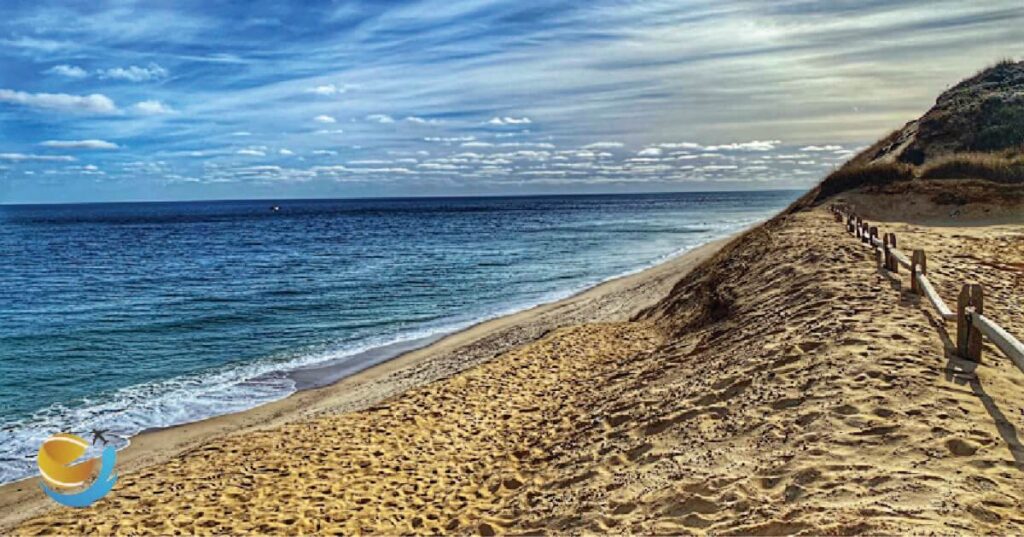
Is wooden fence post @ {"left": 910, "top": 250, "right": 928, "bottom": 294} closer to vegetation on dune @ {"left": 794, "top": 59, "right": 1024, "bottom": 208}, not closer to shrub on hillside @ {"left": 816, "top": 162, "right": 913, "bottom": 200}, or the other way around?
vegetation on dune @ {"left": 794, "top": 59, "right": 1024, "bottom": 208}

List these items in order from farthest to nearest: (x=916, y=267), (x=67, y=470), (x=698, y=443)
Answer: (x=916, y=267)
(x=698, y=443)
(x=67, y=470)

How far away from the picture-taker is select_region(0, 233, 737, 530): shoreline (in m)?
11.8

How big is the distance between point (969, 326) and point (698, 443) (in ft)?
11.7

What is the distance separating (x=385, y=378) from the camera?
54.4ft

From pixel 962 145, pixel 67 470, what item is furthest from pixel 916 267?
pixel 962 145

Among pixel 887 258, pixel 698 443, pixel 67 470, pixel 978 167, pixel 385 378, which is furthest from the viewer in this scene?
pixel 978 167

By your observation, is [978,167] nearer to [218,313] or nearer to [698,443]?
[698,443]

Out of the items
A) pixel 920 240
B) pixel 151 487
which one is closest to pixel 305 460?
pixel 151 487

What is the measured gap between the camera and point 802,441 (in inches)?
255

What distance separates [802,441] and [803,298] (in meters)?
5.69

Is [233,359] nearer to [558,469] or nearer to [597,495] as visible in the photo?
[558,469]

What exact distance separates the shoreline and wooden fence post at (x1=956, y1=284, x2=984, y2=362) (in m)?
10.3

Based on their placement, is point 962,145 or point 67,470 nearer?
point 67,470

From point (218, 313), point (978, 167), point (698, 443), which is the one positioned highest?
point (978, 167)
